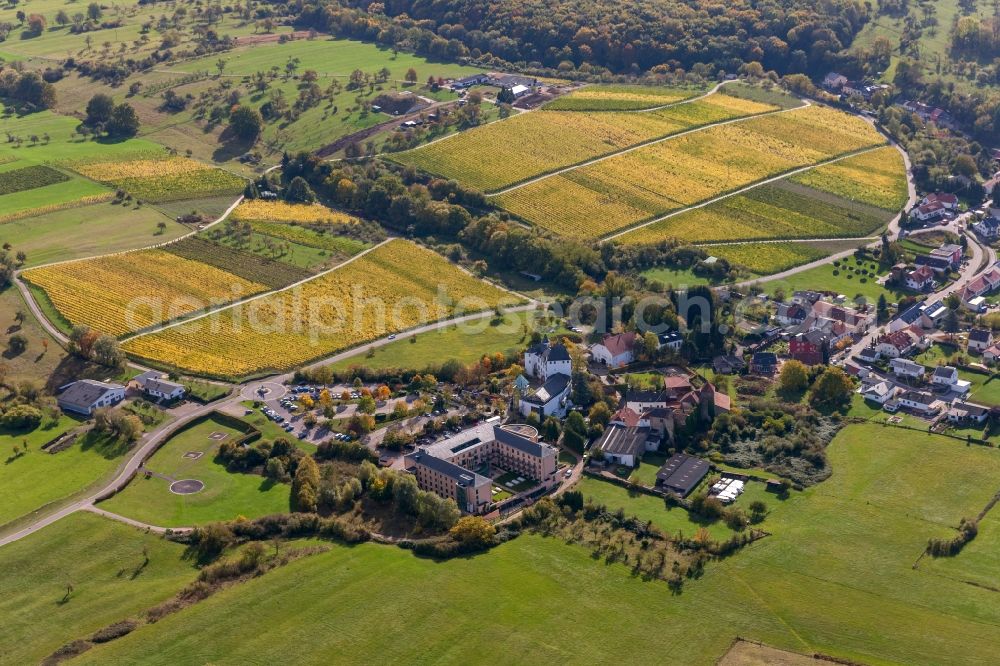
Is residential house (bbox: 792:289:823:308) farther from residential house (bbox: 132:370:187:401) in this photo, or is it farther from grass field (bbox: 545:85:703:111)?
residential house (bbox: 132:370:187:401)

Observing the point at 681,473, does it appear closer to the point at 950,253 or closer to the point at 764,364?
the point at 764,364

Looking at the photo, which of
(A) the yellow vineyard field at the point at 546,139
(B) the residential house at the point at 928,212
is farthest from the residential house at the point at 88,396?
(B) the residential house at the point at 928,212

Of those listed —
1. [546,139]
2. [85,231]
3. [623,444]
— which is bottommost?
[85,231]

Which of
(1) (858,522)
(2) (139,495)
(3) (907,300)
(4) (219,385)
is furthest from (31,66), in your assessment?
(1) (858,522)

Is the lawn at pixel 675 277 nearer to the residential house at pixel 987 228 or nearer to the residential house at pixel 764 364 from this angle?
the residential house at pixel 764 364

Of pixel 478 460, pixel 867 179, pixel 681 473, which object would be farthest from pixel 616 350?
pixel 867 179

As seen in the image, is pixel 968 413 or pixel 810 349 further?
pixel 810 349
